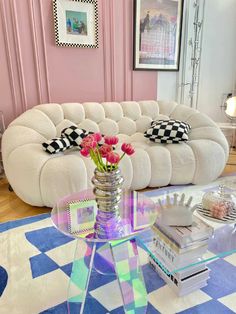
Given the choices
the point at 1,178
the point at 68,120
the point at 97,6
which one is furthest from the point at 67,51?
the point at 1,178

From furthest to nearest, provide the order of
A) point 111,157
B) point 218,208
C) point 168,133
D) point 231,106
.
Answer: point 231,106 → point 168,133 → point 218,208 → point 111,157

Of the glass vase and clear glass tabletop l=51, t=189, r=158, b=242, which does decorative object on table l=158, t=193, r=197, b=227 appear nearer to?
clear glass tabletop l=51, t=189, r=158, b=242

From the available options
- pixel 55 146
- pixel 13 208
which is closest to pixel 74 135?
pixel 55 146

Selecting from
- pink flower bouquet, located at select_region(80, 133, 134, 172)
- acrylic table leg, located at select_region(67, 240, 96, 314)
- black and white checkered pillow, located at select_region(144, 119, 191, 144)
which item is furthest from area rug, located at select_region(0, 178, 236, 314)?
black and white checkered pillow, located at select_region(144, 119, 191, 144)

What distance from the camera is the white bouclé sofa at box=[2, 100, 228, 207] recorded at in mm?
1969

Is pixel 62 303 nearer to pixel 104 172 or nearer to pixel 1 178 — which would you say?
pixel 104 172

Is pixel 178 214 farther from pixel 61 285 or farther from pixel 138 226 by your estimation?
pixel 61 285

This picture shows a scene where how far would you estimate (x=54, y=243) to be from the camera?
1.66 metres

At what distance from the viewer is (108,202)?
1.17 m

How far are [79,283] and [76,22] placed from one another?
8.72 feet

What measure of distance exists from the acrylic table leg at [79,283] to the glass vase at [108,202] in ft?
0.72

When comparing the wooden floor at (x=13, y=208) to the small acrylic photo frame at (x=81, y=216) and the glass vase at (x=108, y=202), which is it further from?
the glass vase at (x=108, y=202)

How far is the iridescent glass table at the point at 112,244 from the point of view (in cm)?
114

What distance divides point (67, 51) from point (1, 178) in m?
1.62
